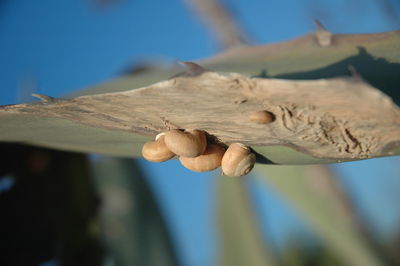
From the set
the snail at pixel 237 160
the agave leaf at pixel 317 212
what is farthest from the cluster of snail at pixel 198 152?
the agave leaf at pixel 317 212

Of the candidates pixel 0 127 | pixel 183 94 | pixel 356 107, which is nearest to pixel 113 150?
pixel 0 127

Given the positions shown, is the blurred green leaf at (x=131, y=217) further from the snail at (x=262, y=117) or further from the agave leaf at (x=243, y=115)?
the snail at (x=262, y=117)

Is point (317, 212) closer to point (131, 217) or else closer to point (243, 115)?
point (131, 217)

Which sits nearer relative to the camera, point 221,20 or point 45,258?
point 45,258

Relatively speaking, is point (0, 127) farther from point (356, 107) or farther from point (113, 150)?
point (356, 107)

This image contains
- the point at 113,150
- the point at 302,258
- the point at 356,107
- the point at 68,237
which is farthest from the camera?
the point at 302,258

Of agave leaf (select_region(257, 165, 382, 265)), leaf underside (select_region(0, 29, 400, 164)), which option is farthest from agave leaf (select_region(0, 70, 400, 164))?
agave leaf (select_region(257, 165, 382, 265))
